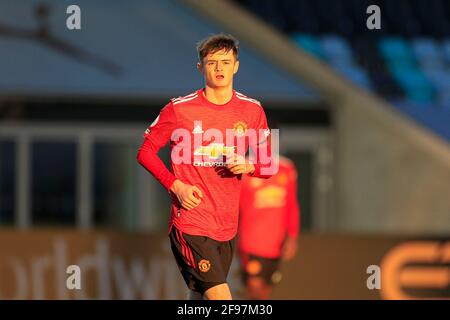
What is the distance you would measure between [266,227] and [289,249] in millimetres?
721

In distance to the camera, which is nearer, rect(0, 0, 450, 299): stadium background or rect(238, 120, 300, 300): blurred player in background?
rect(238, 120, 300, 300): blurred player in background

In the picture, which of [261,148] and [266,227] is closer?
[261,148]

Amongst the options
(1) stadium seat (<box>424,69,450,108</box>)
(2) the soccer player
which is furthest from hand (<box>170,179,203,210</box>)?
(1) stadium seat (<box>424,69,450,108</box>)

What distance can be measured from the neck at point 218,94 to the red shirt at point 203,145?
2 cm

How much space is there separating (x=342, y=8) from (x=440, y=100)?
3169mm

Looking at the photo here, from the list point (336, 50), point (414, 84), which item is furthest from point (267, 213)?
point (336, 50)

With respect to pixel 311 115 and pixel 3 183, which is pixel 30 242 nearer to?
pixel 3 183

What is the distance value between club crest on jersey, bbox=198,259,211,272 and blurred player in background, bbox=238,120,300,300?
565 cm

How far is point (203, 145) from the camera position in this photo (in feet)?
18.7

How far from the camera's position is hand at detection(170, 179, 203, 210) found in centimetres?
567

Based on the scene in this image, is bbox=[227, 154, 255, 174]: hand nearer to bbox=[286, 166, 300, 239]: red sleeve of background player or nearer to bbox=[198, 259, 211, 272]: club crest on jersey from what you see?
bbox=[198, 259, 211, 272]: club crest on jersey

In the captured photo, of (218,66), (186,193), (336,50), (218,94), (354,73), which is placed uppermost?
(336,50)

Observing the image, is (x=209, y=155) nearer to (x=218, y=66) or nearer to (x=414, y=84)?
(x=218, y=66)
